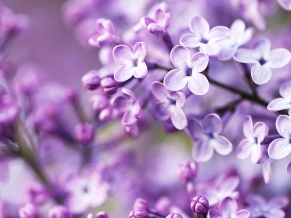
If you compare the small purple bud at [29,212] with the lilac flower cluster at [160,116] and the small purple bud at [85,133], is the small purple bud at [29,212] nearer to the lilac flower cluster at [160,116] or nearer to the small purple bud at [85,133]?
the lilac flower cluster at [160,116]

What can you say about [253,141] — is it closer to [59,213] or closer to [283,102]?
[283,102]

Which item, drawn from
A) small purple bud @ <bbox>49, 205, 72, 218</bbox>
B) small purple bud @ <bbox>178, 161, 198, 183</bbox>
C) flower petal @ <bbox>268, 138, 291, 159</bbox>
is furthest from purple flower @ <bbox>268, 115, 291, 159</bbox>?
small purple bud @ <bbox>49, 205, 72, 218</bbox>

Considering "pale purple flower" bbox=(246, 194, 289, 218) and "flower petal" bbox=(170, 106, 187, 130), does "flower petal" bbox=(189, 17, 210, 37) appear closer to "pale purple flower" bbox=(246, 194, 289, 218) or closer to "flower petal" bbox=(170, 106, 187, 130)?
"flower petal" bbox=(170, 106, 187, 130)

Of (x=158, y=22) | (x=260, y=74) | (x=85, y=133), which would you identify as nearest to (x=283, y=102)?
(x=260, y=74)

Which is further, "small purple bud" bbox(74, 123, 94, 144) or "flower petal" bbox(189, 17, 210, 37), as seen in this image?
"small purple bud" bbox(74, 123, 94, 144)

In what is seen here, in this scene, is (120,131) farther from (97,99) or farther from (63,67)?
(63,67)

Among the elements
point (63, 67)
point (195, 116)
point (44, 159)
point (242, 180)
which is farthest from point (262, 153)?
point (63, 67)
